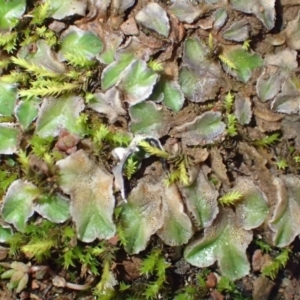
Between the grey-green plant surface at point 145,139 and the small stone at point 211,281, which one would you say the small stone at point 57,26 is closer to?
the grey-green plant surface at point 145,139

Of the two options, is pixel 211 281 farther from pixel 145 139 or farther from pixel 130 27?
pixel 130 27

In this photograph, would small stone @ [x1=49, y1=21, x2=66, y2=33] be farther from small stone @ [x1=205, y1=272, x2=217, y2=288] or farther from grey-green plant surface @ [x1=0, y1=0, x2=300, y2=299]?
small stone @ [x1=205, y1=272, x2=217, y2=288]

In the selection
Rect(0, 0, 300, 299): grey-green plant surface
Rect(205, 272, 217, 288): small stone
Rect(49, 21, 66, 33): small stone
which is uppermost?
Rect(49, 21, 66, 33): small stone

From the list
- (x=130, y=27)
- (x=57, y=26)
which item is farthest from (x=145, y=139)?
(x=57, y=26)

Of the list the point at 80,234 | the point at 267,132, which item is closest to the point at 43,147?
the point at 80,234

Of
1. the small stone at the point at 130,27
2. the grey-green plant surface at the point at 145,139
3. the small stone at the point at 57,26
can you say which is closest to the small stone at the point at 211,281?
the grey-green plant surface at the point at 145,139

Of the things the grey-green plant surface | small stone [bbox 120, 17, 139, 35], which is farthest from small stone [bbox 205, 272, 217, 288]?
small stone [bbox 120, 17, 139, 35]

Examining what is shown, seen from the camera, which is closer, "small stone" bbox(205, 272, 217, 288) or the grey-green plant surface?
the grey-green plant surface

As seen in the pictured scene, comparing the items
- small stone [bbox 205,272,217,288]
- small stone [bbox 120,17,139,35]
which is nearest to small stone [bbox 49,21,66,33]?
small stone [bbox 120,17,139,35]

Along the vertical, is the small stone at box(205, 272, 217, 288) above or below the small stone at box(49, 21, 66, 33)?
below
